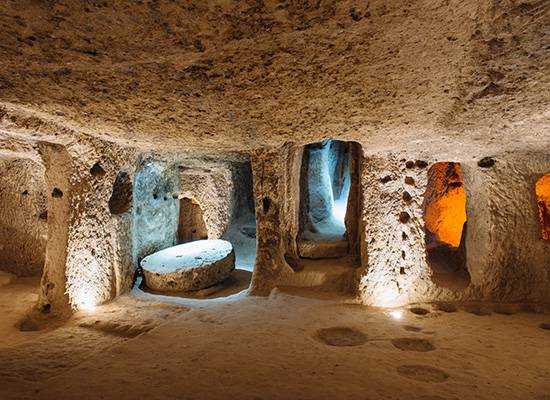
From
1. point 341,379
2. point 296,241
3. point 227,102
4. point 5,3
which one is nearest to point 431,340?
point 341,379

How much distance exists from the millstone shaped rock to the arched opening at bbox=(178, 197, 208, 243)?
281 cm

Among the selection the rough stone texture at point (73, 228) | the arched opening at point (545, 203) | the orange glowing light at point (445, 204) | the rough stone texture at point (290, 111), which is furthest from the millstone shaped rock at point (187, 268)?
the arched opening at point (545, 203)

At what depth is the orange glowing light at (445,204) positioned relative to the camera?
29.3ft

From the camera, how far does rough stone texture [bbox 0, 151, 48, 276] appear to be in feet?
20.6

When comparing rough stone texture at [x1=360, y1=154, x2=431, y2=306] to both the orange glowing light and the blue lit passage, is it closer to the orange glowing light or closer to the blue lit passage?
the blue lit passage

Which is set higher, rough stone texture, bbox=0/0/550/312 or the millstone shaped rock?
rough stone texture, bbox=0/0/550/312

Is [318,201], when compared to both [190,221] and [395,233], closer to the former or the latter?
[395,233]

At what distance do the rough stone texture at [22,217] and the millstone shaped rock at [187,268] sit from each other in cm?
266

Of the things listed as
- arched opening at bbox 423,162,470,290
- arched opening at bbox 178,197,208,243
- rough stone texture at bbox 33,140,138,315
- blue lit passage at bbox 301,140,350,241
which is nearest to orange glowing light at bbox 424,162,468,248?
arched opening at bbox 423,162,470,290

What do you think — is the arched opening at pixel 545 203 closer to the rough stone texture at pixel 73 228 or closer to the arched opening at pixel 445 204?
the arched opening at pixel 445 204

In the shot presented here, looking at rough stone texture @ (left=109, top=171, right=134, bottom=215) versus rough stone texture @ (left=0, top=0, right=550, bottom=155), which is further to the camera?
rough stone texture @ (left=109, top=171, right=134, bottom=215)

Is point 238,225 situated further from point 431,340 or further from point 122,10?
point 122,10

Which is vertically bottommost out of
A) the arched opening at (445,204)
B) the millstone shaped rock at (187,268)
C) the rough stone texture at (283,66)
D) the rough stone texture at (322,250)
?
the millstone shaped rock at (187,268)

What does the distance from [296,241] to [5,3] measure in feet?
14.2
